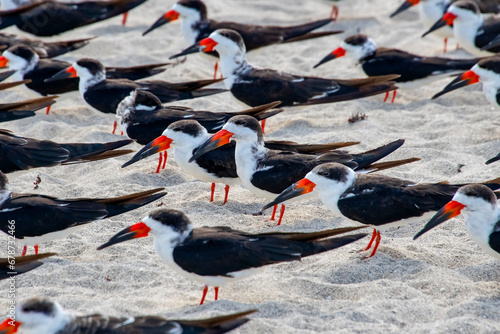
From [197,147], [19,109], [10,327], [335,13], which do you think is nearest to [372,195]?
[197,147]

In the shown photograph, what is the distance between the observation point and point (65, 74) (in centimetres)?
770

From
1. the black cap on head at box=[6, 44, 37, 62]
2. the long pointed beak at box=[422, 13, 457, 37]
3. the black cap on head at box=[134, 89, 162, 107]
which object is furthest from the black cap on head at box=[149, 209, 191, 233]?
the long pointed beak at box=[422, 13, 457, 37]

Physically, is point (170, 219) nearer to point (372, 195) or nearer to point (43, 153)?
point (372, 195)

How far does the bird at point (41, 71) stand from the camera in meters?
7.88

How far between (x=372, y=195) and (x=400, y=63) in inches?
145

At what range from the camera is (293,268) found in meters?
4.96

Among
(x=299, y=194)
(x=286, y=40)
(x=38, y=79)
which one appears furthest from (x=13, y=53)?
(x=299, y=194)

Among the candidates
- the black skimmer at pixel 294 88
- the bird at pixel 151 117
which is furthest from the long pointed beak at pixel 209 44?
the bird at pixel 151 117

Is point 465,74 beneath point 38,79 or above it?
above

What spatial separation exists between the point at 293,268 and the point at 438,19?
19.8 feet

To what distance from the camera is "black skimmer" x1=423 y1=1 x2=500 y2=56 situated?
898 centimetres

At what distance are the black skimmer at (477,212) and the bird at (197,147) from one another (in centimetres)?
142

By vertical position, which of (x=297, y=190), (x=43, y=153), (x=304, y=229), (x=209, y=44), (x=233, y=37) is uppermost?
(x=233, y=37)

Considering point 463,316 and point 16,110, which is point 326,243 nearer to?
point 463,316
